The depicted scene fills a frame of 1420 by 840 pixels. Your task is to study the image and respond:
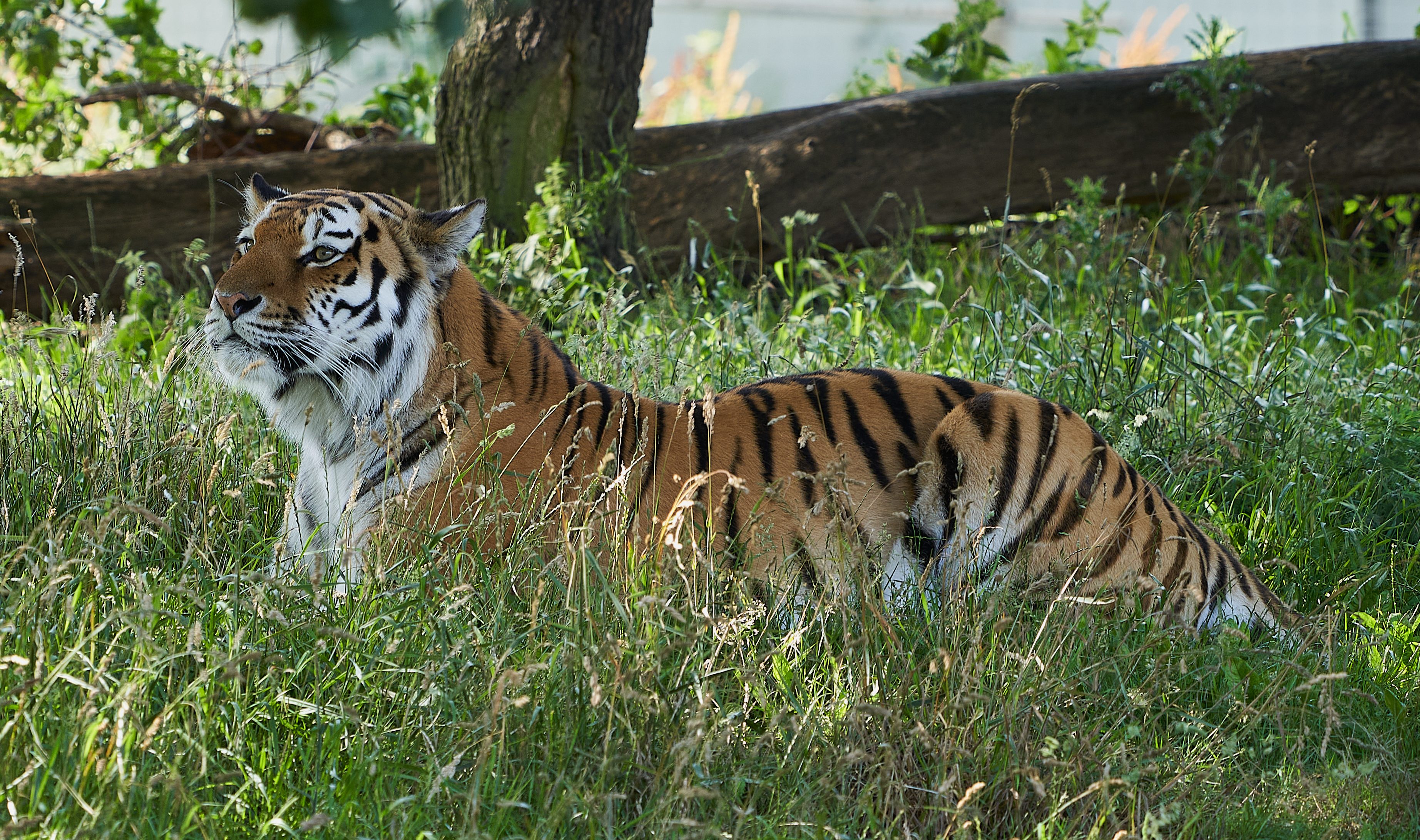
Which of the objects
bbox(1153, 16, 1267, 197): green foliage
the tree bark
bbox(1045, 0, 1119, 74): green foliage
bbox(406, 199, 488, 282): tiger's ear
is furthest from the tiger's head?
bbox(1045, 0, 1119, 74): green foliage

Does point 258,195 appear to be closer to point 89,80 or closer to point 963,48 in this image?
point 89,80

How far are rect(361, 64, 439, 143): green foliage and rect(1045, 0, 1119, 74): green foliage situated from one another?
11.6 ft

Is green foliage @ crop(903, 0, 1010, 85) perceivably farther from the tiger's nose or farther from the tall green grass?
the tiger's nose

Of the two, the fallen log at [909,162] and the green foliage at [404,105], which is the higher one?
the green foliage at [404,105]

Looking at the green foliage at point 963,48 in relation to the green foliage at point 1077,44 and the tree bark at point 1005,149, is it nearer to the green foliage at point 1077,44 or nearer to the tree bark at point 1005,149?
the green foliage at point 1077,44

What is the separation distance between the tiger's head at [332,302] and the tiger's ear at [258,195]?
0.37 ft

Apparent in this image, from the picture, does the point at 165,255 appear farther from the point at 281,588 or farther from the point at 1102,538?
the point at 1102,538

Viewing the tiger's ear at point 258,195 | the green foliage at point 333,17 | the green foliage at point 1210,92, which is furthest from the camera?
the green foliage at point 1210,92

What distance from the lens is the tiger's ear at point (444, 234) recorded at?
10.2ft

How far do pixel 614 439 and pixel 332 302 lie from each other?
0.78 metres

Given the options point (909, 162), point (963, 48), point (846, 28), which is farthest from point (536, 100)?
point (846, 28)

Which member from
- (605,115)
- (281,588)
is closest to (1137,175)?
(605,115)

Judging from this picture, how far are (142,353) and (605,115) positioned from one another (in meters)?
A: 2.14

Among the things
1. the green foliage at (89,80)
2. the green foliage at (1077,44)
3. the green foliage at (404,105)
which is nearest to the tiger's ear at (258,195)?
the green foliage at (89,80)
